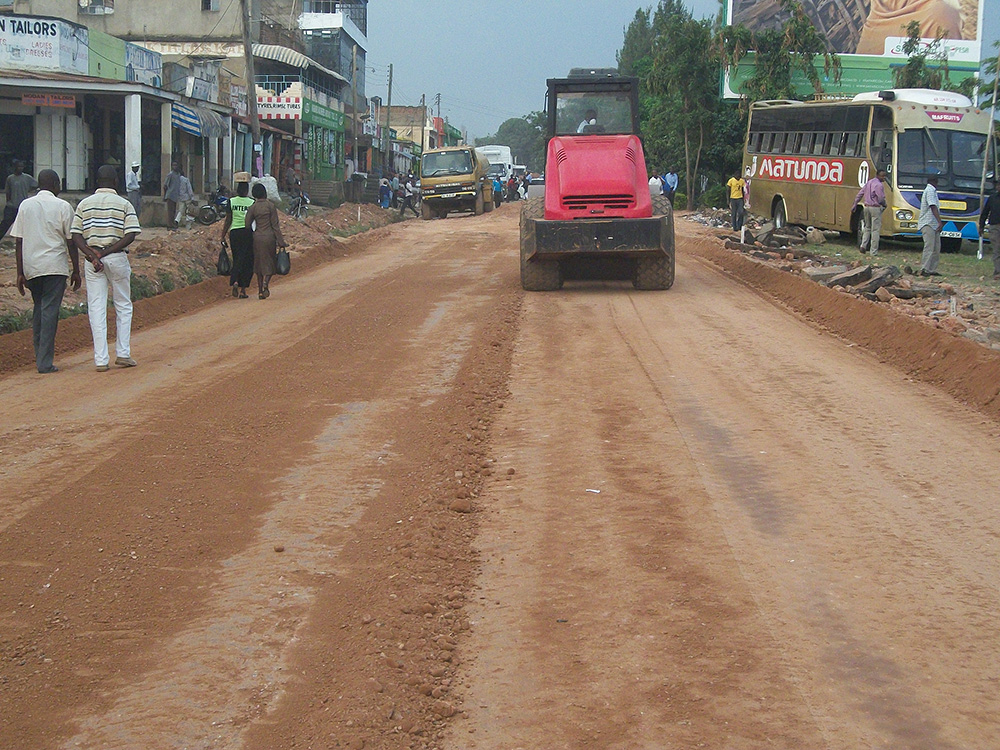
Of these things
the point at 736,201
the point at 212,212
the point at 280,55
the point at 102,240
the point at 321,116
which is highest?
the point at 280,55

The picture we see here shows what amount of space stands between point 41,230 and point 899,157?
18.2m

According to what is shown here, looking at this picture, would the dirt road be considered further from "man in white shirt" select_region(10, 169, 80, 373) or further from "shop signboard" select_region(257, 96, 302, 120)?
"shop signboard" select_region(257, 96, 302, 120)

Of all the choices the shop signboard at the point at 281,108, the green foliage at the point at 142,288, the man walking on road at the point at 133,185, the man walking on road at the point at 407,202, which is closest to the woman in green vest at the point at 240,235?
the green foliage at the point at 142,288

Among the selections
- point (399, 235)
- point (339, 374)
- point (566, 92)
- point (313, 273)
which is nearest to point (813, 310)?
point (566, 92)

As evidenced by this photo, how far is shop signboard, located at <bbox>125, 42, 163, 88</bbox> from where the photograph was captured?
1416 inches

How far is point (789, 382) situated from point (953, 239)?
15.1m

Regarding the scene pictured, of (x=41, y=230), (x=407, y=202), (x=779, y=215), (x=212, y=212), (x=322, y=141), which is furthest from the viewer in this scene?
(x=322, y=141)

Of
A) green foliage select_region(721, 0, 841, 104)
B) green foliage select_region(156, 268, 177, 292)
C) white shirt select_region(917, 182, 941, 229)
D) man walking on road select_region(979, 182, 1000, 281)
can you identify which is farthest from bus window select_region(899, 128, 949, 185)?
green foliage select_region(721, 0, 841, 104)

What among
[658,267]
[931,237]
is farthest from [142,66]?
[931,237]

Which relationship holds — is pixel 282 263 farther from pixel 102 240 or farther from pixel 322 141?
pixel 322 141

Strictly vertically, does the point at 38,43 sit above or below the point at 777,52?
below

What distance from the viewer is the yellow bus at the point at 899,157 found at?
73.2ft

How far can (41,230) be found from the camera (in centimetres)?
977

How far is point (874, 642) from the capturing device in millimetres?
4383
